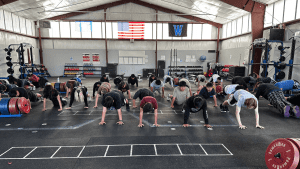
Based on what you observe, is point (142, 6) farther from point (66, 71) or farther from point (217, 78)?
point (217, 78)

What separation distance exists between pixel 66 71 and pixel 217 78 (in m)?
15.2

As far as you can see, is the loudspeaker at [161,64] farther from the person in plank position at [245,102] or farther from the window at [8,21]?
the person in plank position at [245,102]

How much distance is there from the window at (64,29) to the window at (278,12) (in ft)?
58.7

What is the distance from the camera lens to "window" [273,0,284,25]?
10.5 meters

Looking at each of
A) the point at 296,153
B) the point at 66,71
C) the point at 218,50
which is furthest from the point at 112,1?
the point at 296,153

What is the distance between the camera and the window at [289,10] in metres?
9.71

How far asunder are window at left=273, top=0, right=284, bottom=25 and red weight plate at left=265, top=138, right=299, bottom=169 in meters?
11.9

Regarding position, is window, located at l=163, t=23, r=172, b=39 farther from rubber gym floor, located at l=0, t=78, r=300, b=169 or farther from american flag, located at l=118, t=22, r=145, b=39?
rubber gym floor, located at l=0, t=78, r=300, b=169

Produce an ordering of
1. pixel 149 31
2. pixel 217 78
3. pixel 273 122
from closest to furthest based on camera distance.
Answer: pixel 273 122 < pixel 217 78 < pixel 149 31

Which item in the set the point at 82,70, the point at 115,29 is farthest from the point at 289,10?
the point at 82,70

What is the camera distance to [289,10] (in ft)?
32.8

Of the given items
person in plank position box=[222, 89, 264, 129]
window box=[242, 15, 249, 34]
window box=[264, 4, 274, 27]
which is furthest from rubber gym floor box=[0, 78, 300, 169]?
window box=[242, 15, 249, 34]

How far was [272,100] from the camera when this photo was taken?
18.3 ft

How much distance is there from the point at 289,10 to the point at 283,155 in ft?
38.8
